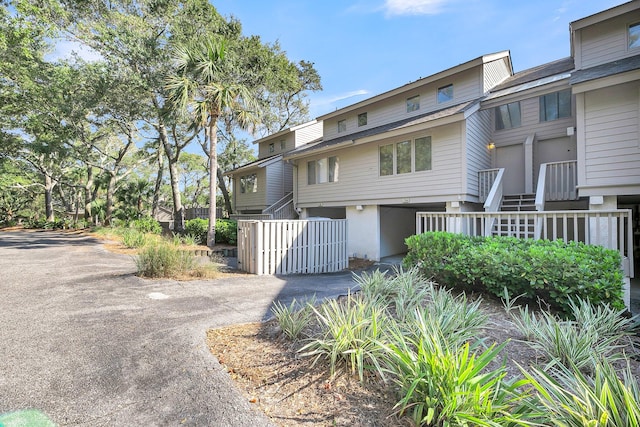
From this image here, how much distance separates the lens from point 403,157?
1082cm

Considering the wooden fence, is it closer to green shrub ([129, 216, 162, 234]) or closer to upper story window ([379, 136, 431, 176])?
upper story window ([379, 136, 431, 176])

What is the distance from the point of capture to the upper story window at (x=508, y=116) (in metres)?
11.4

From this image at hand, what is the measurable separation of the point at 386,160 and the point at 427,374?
10.0 meters

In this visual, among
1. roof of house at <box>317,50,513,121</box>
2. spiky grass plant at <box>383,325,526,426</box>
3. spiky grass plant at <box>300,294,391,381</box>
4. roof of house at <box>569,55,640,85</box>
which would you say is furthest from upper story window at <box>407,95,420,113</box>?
spiky grass plant at <box>383,325,526,426</box>

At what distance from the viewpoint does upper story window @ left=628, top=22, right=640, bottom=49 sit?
8016 millimetres

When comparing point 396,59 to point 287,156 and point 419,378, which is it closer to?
point 287,156

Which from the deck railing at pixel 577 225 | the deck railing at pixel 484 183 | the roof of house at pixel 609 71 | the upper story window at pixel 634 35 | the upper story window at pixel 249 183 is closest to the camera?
the deck railing at pixel 577 225

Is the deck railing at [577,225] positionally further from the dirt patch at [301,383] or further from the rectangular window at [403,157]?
the rectangular window at [403,157]

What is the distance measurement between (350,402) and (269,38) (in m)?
20.6

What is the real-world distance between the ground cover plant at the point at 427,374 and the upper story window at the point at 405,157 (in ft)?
23.5

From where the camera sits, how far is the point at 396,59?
13555mm

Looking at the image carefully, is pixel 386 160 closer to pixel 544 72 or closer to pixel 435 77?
pixel 435 77

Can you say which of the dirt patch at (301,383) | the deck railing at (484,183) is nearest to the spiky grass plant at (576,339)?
the dirt patch at (301,383)

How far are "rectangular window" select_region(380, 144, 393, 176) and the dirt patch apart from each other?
8250mm
